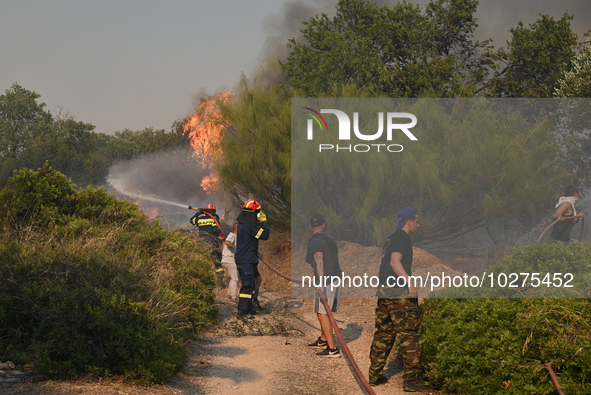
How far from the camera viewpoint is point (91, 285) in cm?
560

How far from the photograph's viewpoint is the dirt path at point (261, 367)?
473 cm

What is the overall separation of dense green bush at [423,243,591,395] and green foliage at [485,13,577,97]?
1646cm

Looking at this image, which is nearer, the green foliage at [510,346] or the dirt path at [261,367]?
the green foliage at [510,346]

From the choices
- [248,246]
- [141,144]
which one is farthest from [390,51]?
[141,144]

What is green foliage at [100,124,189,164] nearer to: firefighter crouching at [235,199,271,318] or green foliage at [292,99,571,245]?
green foliage at [292,99,571,245]

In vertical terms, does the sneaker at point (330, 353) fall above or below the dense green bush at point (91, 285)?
below

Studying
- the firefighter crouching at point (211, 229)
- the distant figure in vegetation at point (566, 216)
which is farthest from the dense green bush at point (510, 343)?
the firefighter crouching at point (211, 229)

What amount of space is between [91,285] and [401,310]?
3142 millimetres

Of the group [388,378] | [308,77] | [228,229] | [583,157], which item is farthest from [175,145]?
[388,378]

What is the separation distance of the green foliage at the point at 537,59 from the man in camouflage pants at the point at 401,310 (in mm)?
16534

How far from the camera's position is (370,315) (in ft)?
30.6

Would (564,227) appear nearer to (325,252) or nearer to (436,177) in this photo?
(436,177)

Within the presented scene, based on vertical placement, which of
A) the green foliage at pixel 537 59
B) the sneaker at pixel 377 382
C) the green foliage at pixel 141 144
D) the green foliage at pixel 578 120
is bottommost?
the sneaker at pixel 377 382

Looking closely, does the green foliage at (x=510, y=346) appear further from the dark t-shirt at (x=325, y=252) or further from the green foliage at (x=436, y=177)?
the green foliage at (x=436, y=177)
